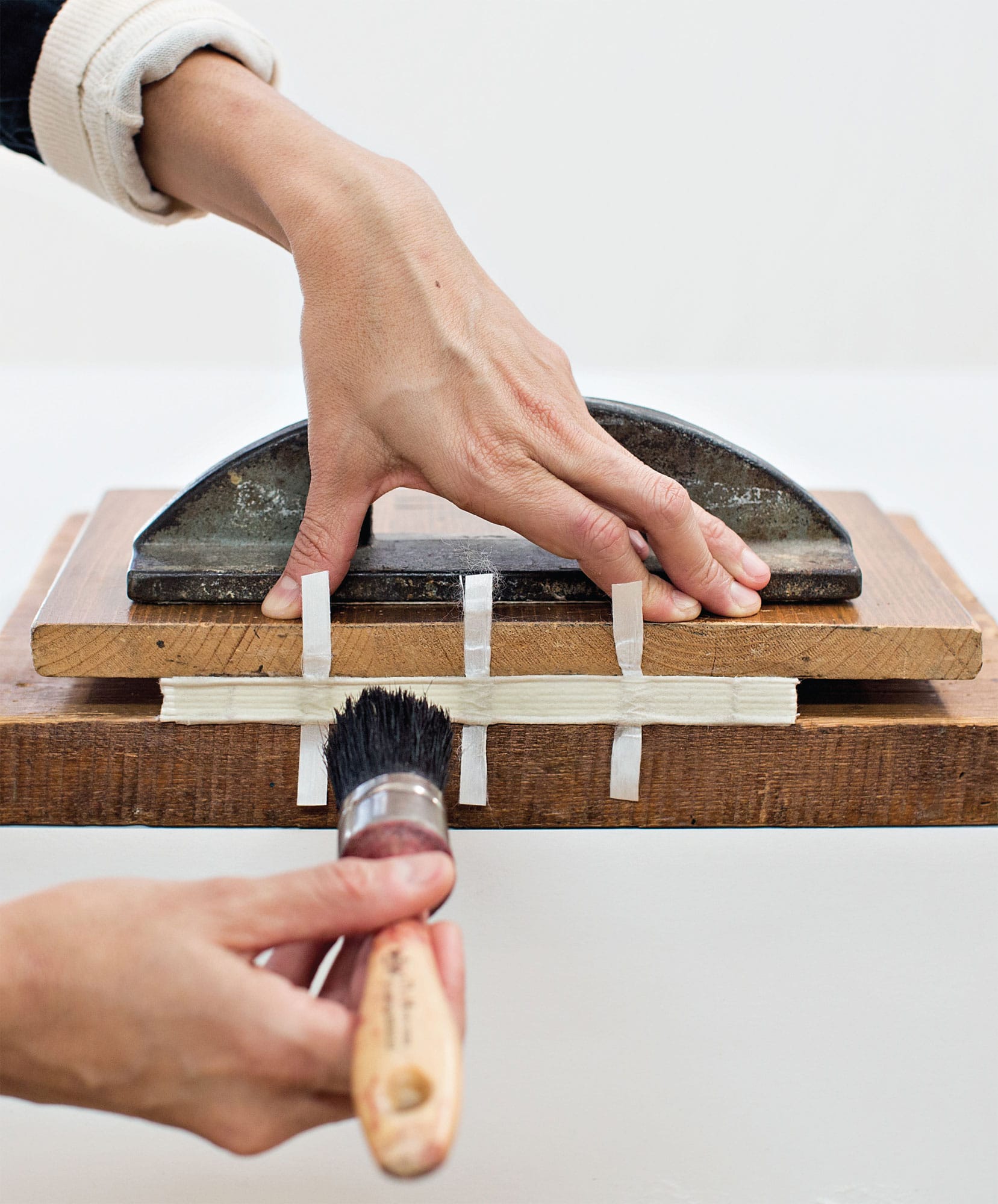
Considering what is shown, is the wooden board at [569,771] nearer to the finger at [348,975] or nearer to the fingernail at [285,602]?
the fingernail at [285,602]

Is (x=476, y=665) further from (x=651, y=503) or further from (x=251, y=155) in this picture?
(x=251, y=155)

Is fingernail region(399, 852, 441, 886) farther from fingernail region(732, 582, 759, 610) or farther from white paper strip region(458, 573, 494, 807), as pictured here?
fingernail region(732, 582, 759, 610)

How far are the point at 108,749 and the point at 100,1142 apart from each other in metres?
0.32

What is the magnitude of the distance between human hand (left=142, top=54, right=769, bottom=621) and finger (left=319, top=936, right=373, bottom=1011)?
1.37ft

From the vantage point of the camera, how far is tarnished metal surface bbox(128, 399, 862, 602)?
3.88ft

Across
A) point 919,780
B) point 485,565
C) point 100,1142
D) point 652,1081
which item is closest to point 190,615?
point 485,565

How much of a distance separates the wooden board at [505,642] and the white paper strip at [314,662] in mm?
11

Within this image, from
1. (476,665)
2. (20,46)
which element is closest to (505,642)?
(476,665)

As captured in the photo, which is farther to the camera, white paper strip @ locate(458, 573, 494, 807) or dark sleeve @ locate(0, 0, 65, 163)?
dark sleeve @ locate(0, 0, 65, 163)

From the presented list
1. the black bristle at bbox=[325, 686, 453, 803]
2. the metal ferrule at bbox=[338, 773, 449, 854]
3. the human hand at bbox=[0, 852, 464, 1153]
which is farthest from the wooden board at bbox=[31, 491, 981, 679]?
the human hand at bbox=[0, 852, 464, 1153]

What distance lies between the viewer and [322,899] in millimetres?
723

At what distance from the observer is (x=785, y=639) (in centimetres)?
114

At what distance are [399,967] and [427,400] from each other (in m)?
0.54

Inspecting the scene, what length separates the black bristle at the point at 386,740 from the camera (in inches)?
35.0
